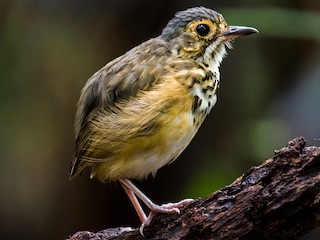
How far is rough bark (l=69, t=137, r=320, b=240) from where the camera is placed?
119 inches

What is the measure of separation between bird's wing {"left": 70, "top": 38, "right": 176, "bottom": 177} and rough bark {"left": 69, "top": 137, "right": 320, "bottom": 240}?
28.8 inches

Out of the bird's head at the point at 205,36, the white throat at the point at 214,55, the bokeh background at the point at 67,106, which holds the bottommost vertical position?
the bokeh background at the point at 67,106

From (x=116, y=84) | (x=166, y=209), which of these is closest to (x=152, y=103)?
(x=116, y=84)

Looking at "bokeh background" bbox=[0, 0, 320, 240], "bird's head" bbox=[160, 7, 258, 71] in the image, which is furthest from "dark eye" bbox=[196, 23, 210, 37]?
"bokeh background" bbox=[0, 0, 320, 240]

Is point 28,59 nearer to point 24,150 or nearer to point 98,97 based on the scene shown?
point 24,150

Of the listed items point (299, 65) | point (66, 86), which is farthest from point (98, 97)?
point (299, 65)

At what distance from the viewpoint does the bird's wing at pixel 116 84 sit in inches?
149

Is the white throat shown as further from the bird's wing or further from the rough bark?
the rough bark

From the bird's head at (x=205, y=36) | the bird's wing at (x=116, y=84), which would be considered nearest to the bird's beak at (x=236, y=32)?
the bird's head at (x=205, y=36)

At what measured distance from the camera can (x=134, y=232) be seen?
3.69 m

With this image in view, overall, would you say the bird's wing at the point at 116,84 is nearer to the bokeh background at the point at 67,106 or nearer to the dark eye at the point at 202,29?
the dark eye at the point at 202,29

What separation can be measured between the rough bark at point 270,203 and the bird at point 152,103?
255 millimetres

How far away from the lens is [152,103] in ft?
12.0

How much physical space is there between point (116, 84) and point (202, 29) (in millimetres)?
571
